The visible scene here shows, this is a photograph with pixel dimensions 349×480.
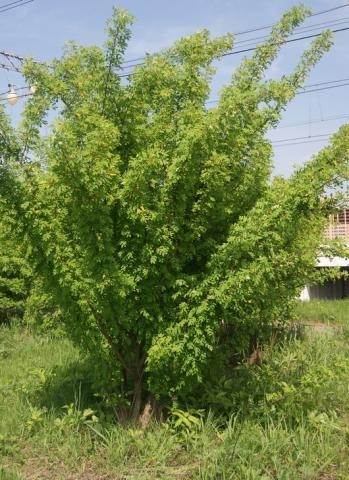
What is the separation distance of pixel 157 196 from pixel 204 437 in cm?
169

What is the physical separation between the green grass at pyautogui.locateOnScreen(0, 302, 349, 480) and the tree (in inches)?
15.4

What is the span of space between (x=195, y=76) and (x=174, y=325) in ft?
6.13

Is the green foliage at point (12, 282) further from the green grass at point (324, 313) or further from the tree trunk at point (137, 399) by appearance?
the green grass at point (324, 313)

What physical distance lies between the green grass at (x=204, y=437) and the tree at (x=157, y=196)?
0.39m

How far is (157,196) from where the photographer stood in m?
3.81

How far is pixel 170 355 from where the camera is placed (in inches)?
Result: 146

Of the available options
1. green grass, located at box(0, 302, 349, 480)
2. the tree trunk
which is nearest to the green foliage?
green grass, located at box(0, 302, 349, 480)

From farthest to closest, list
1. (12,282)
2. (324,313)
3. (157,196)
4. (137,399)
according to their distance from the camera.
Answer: (324,313) → (12,282) → (137,399) → (157,196)

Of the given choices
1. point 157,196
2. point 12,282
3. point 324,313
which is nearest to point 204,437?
point 157,196

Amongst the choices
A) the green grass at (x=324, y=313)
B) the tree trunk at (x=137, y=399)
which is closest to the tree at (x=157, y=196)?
the tree trunk at (x=137, y=399)

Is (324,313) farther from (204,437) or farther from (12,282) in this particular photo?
(204,437)

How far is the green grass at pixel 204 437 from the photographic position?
362 cm

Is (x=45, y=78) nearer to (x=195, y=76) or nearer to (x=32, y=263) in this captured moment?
(x=195, y=76)

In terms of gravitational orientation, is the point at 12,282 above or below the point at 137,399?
above
